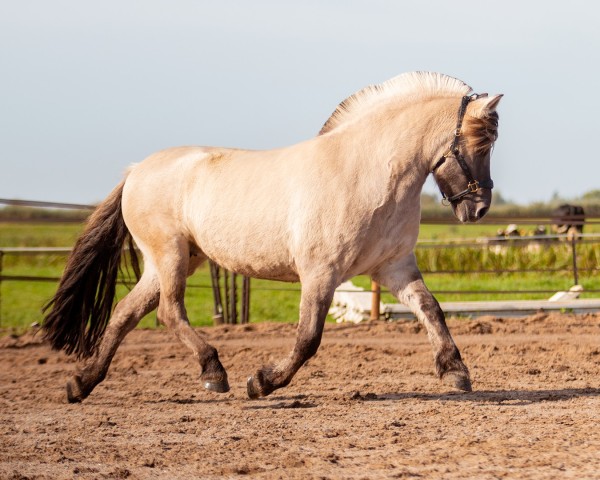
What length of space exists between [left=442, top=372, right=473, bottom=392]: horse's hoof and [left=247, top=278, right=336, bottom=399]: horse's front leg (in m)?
0.85

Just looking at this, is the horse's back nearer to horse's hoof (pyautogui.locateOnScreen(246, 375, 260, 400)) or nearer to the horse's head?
horse's hoof (pyautogui.locateOnScreen(246, 375, 260, 400))

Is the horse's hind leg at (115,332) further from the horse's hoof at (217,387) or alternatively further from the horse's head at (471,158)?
the horse's head at (471,158)

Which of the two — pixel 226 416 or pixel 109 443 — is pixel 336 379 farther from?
pixel 109 443

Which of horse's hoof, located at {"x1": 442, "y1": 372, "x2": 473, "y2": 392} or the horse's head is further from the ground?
the horse's head

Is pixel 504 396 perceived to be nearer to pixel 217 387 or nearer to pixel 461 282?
pixel 217 387

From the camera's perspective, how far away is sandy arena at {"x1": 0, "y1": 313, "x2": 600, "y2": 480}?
3.98 meters

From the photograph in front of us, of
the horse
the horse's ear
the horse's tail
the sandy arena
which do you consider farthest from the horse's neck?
the horse's tail

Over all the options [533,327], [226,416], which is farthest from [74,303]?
[533,327]

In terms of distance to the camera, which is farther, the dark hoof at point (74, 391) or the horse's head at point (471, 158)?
the dark hoof at point (74, 391)

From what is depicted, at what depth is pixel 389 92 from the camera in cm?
591

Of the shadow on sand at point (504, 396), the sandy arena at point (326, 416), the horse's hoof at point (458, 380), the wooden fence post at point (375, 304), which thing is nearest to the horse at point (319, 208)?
the horse's hoof at point (458, 380)

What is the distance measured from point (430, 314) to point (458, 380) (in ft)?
1.42

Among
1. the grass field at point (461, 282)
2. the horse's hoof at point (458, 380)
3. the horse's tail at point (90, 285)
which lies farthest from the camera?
the grass field at point (461, 282)

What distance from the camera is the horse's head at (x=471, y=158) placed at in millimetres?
5562
